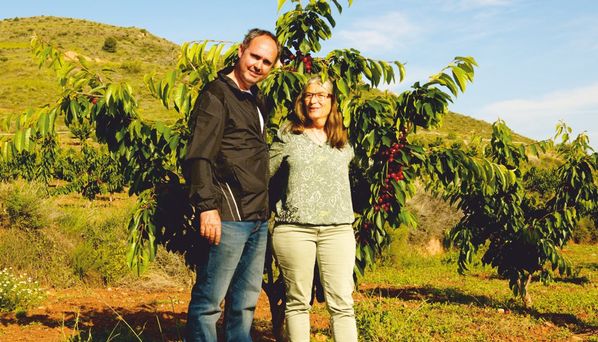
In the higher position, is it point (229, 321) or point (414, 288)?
point (229, 321)

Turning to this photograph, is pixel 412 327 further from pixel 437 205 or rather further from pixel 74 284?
pixel 437 205

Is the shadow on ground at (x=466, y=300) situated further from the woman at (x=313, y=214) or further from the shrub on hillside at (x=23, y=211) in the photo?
the shrub on hillside at (x=23, y=211)

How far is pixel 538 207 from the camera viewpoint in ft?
27.6

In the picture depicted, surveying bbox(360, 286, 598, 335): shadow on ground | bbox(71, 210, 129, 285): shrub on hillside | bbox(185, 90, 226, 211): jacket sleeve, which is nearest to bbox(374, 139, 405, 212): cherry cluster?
bbox(185, 90, 226, 211): jacket sleeve

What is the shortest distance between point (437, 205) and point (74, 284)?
995cm

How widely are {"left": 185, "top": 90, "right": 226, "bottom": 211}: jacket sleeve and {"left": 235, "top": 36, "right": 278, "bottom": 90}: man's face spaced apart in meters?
0.26

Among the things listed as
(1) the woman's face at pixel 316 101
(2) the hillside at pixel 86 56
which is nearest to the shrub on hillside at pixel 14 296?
(1) the woman's face at pixel 316 101

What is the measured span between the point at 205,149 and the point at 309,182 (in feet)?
2.67

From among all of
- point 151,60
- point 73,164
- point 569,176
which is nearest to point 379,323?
point 569,176

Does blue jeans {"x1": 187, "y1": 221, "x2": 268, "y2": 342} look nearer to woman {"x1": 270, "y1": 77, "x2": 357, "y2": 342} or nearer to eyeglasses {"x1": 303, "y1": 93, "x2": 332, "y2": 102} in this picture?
woman {"x1": 270, "y1": 77, "x2": 357, "y2": 342}

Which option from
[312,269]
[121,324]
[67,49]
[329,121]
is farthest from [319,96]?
[67,49]

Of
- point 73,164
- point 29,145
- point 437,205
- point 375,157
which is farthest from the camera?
point 73,164

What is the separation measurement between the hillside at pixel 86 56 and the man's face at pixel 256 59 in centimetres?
3144

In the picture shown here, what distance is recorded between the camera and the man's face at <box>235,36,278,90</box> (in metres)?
2.76
